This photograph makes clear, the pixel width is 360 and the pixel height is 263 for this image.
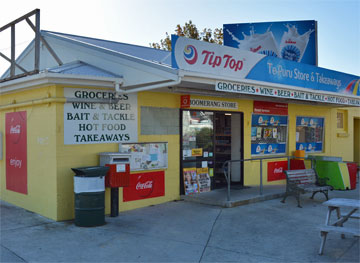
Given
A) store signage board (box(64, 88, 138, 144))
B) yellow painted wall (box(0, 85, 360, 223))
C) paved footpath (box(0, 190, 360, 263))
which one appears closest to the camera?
paved footpath (box(0, 190, 360, 263))

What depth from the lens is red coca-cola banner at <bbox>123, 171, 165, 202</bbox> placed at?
26.7 ft

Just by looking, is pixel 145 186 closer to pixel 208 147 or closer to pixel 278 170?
pixel 208 147

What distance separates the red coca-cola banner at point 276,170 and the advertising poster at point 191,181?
3.13 m

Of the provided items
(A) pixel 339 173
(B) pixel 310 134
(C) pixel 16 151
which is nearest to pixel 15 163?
(C) pixel 16 151

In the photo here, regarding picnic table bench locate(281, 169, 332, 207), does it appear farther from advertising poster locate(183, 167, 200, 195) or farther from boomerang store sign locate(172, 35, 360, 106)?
advertising poster locate(183, 167, 200, 195)

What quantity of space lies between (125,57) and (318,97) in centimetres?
559

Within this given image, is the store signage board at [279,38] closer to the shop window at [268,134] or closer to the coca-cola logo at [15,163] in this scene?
the shop window at [268,134]

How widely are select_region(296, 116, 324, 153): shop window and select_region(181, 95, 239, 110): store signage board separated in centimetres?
352

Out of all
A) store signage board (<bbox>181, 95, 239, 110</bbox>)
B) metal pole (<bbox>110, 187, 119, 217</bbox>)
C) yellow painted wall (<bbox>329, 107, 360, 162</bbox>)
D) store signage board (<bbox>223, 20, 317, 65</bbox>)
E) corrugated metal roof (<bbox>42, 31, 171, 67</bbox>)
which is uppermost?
store signage board (<bbox>223, 20, 317, 65</bbox>)

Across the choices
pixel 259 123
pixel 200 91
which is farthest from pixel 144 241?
pixel 259 123

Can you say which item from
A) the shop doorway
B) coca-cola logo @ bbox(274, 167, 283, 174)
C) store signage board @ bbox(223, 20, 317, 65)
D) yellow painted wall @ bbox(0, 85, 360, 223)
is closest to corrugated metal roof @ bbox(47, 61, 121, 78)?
yellow painted wall @ bbox(0, 85, 360, 223)

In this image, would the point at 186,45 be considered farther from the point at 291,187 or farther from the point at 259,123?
the point at 259,123

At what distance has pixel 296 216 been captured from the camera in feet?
25.1

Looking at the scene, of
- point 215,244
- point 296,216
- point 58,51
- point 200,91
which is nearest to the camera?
point 215,244
